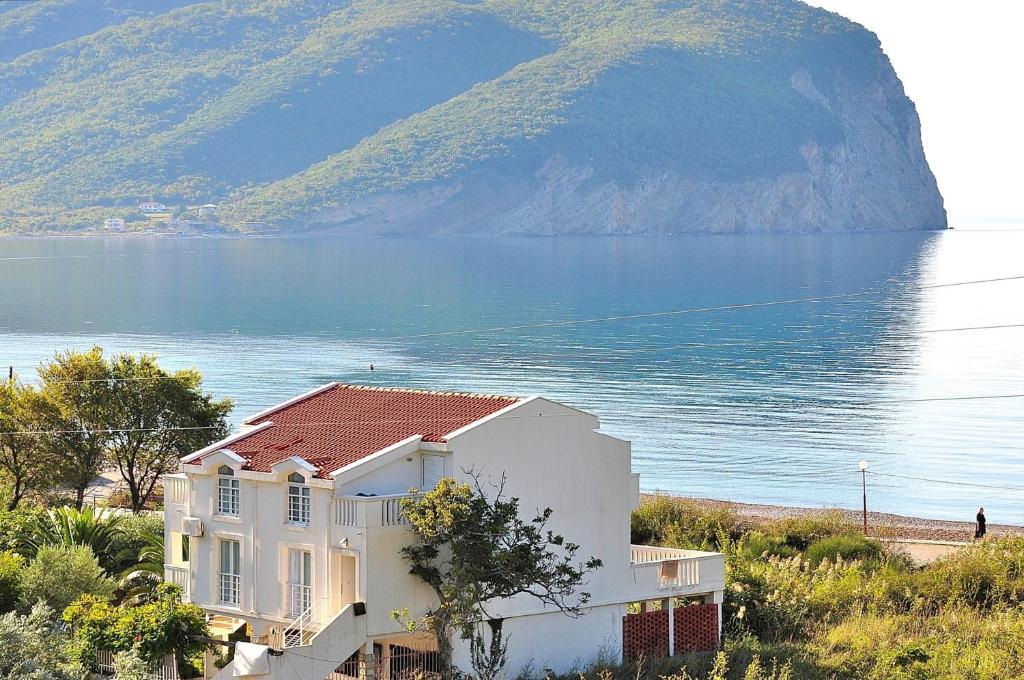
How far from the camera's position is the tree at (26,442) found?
123 ft

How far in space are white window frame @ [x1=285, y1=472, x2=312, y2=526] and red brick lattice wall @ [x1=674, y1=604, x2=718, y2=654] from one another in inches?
272

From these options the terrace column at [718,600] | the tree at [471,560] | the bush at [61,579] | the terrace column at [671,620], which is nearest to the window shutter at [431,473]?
the tree at [471,560]

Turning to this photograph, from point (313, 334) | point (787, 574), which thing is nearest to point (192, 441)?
point (787, 574)

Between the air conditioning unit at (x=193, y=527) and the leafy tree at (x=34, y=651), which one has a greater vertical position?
the air conditioning unit at (x=193, y=527)

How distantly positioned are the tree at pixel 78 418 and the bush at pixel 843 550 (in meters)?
16.5

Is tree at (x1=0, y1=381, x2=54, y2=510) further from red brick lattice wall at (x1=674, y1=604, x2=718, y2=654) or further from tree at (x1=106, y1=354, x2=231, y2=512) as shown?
red brick lattice wall at (x1=674, y1=604, x2=718, y2=654)

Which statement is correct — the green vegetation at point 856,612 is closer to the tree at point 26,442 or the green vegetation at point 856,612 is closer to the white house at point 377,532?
the white house at point 377,532

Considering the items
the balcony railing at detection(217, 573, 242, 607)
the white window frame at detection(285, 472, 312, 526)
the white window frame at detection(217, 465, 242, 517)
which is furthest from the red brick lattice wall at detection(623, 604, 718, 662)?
the white window frame at detection(217, 465, 242, 517)

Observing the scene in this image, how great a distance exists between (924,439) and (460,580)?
156 feet

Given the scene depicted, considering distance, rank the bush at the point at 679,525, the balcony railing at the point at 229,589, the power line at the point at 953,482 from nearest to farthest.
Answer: the balcony railing at the point at 229,589 → the bush at the point at 679,525 → the power line at the point at 953,482

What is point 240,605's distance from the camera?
77.8 ft

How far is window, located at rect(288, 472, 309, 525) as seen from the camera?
75.2 ft

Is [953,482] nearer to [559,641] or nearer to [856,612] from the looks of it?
[856,612]

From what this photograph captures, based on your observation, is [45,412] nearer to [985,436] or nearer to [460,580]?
[460,580]
